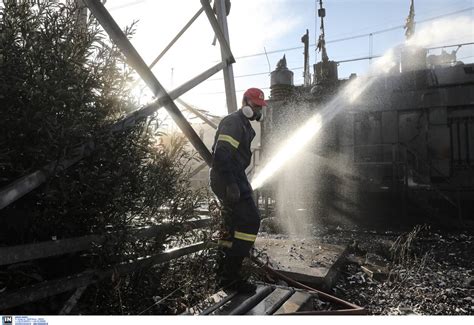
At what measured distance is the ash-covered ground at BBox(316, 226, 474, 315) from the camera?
10.4ft

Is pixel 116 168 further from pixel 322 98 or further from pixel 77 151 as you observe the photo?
pixel 322 98

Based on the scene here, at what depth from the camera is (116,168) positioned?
215 cm

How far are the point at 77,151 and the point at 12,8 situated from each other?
0.93 meters

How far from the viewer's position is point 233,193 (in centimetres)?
274

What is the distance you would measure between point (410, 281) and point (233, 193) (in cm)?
268

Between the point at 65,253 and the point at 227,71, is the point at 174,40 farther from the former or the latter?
the point at 65,253

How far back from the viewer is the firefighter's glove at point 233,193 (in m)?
2.74

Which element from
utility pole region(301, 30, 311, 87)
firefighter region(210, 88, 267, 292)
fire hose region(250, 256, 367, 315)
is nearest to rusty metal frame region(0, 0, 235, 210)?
firefighter region(210, 88, 267, 292)

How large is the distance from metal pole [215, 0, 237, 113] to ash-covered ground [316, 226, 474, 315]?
8.44 ft

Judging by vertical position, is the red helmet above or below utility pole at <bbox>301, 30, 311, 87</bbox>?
below

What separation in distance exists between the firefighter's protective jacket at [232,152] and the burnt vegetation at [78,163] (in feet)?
1.62

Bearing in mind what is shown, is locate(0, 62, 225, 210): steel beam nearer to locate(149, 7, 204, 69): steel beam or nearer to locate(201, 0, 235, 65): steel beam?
locate(149, 7, 204, 69): steel beam

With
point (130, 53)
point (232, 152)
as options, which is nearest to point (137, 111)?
point (130, 53)

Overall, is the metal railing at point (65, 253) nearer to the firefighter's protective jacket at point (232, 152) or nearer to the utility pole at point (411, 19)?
the firefighter's protective jacket at point (232, 152)
